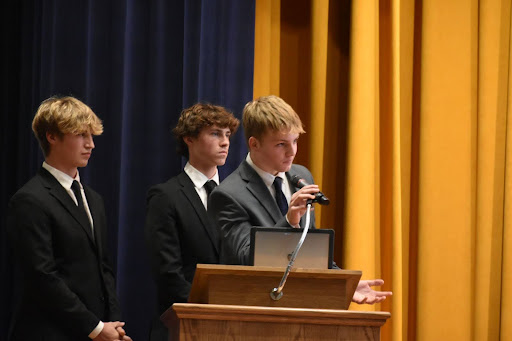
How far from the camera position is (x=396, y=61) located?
13.5 ft

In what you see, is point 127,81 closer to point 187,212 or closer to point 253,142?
point 187,212

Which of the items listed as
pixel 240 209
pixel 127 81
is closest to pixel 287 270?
pixel 240 209

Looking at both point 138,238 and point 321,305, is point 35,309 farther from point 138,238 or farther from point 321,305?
point 321,305

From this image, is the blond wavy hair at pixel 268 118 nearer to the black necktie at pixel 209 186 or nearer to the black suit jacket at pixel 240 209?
the black suit jacket at pixel 240 209

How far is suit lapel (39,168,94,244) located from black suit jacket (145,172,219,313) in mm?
288

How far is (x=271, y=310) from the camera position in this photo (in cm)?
213

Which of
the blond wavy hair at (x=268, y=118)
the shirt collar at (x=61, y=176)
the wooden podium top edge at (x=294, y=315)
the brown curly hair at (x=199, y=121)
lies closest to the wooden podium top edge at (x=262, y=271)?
the wooden podium top edge at (x=294, y=315)

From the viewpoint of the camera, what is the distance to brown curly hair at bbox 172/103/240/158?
3.47 meters

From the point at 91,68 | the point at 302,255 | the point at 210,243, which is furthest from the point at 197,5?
the point at 302,255

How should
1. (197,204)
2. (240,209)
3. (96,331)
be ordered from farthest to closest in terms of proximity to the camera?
(197,204), (96,331), (240,209)

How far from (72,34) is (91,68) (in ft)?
0.64

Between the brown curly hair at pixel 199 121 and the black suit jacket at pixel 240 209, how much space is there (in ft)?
2.35

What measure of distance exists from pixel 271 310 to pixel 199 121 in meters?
1.49

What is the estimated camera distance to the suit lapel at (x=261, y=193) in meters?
2.74
